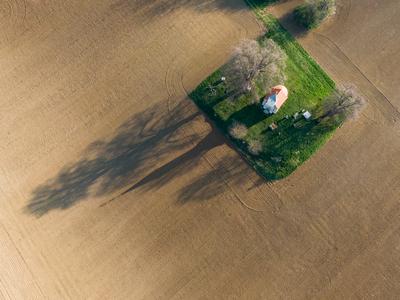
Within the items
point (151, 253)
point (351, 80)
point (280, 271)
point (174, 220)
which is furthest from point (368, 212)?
point (151, 253)

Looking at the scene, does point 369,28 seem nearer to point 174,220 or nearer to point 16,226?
point 174,220

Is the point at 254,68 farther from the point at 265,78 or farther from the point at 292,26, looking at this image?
the point at 292,26

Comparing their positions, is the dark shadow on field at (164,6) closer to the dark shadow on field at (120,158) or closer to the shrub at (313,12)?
the shrub at (313,12)

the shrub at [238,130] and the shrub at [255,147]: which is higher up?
the shrub at [238,130]

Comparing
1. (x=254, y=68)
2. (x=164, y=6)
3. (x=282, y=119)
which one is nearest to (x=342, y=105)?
(x=282, y=119)

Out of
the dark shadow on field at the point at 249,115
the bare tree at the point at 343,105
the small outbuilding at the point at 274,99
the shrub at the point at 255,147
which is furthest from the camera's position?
the dark shadow on field at the point at 249,115

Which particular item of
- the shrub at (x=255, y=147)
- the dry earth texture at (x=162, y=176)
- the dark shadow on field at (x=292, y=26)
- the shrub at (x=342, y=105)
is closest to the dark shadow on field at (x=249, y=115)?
the shrub at (x=255, y=147)
